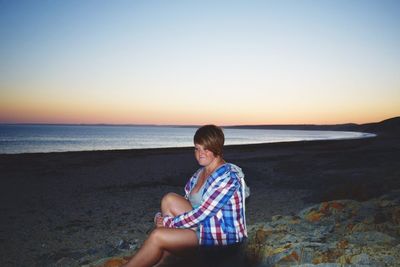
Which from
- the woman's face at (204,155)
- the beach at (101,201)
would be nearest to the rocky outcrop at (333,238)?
the woman's face at (204,155)

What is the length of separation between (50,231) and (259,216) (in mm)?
5472

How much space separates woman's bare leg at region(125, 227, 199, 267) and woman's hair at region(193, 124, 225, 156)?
846mm

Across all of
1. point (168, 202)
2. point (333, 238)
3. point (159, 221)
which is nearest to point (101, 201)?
point (168, 202)

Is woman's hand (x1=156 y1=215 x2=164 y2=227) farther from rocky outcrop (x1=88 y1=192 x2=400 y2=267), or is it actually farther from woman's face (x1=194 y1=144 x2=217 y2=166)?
rocky outcrop (x1=88 y1=192 x2=400 y2=267)

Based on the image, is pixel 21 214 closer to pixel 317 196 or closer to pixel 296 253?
pixel 296 253

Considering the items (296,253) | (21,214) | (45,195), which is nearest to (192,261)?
(296,253)

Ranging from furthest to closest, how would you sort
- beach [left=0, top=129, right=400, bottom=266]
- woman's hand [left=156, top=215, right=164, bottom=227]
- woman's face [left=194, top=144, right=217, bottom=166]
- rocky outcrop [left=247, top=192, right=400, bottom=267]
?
beach [left=0, top=129, right=400, bottom=266]
rocky outcrop [left=247, top=192, right=400, bottom=267]
woman's hand [left=156, top=215, right=164, bottom=227]
woman's face [left=194, top=144, right=217, bottom=166]

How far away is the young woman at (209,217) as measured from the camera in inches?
111

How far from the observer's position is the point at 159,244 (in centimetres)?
294

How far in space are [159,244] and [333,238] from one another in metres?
2.88

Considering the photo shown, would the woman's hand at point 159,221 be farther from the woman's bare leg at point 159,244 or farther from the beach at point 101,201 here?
the beach at point 101,201

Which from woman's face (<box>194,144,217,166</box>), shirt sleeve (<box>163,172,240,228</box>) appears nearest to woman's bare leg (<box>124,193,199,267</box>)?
shirt sleeve (<box>163,172,240,228</box>)

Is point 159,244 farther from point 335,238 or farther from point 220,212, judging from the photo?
point 335,238

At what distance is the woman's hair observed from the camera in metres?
3.01
